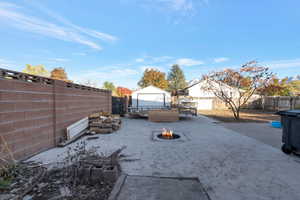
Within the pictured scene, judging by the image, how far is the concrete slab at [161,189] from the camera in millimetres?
1731

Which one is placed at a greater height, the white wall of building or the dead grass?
the white wall of building

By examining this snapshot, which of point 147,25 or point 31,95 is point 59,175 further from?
point 147,25

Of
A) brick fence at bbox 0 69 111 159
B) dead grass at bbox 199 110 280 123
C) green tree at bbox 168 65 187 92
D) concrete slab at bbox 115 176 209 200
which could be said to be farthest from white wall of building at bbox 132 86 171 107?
green tree at bbox 168 65 187 92

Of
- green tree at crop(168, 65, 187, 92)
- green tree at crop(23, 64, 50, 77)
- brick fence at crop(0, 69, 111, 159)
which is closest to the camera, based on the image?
brick fence at crop(0, 69, 111, 159)

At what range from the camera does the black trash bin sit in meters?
3.12

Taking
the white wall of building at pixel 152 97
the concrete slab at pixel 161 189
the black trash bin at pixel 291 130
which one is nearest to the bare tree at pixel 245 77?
the black trash bin at pixel 291 130

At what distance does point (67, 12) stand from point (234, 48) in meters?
14.1

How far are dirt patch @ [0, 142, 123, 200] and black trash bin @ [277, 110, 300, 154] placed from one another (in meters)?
4.16

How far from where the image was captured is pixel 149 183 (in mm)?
2047

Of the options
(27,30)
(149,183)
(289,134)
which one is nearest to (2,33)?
(27,30)

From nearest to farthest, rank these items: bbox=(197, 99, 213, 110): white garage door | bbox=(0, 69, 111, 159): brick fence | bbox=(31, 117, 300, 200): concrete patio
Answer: bbox=(31, 117, 300, 200): concrete patio < bbox=(0, 69, 111, 159): brick fence < bbox=(197, 99, 213, 110): white garage door

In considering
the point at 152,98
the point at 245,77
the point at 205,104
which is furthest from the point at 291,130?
the point at 205,104

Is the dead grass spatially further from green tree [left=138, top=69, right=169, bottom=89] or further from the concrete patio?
green tree [left=138, top=69, right=169, bottom=89]

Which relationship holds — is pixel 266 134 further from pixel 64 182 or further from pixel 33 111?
pixel 33 111
